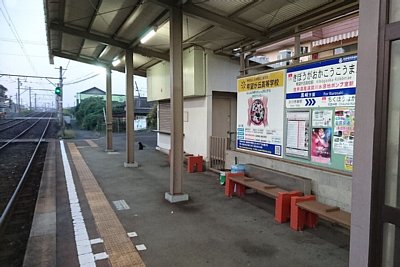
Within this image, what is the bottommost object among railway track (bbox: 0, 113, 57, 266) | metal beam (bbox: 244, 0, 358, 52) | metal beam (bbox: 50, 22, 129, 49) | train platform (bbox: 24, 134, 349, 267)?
railway track (bbox: 0, 113, 57, 266)

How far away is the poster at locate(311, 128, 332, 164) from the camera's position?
4633 mm

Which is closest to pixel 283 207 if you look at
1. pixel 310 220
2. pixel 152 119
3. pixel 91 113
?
pixel 310 220

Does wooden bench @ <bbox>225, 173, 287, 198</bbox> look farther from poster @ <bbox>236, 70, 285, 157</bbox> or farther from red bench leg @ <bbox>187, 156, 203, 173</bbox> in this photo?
red bench leg @ <bbox>187, 156, 203, 173</bbox>

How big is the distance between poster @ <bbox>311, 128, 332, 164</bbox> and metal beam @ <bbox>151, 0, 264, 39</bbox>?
2706 millimetres

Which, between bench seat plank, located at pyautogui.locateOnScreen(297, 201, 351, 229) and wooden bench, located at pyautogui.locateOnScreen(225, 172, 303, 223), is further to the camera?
wooden bench, located at pyautogui.locateOnScreen(225, 172, 303, 223)

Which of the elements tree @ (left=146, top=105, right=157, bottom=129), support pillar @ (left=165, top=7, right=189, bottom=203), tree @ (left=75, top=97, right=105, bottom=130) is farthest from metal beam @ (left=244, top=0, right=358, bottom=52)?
tree @ (left=75, top=97, right=105, bottom=130)

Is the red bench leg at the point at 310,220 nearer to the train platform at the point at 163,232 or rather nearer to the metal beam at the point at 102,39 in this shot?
the train platform at the point at 163,232

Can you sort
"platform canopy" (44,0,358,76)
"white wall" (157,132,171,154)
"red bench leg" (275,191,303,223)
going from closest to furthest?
"red bench leg" (275,191,303,223) < "platform canopy" (44,0,358,76) < "white wall" (157,132,171,154)

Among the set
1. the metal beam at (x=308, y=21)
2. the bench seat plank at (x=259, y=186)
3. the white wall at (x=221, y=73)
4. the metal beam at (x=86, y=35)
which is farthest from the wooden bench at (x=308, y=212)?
the metal beam at (x=86, y=35)

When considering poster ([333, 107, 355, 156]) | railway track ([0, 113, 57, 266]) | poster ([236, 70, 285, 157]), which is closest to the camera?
railway track ([0, 113, 57, 266])

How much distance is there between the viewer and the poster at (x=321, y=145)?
15.2ft

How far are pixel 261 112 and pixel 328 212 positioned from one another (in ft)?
8.79

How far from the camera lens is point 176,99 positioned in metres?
5.44

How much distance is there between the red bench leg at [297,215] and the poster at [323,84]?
1538mm
